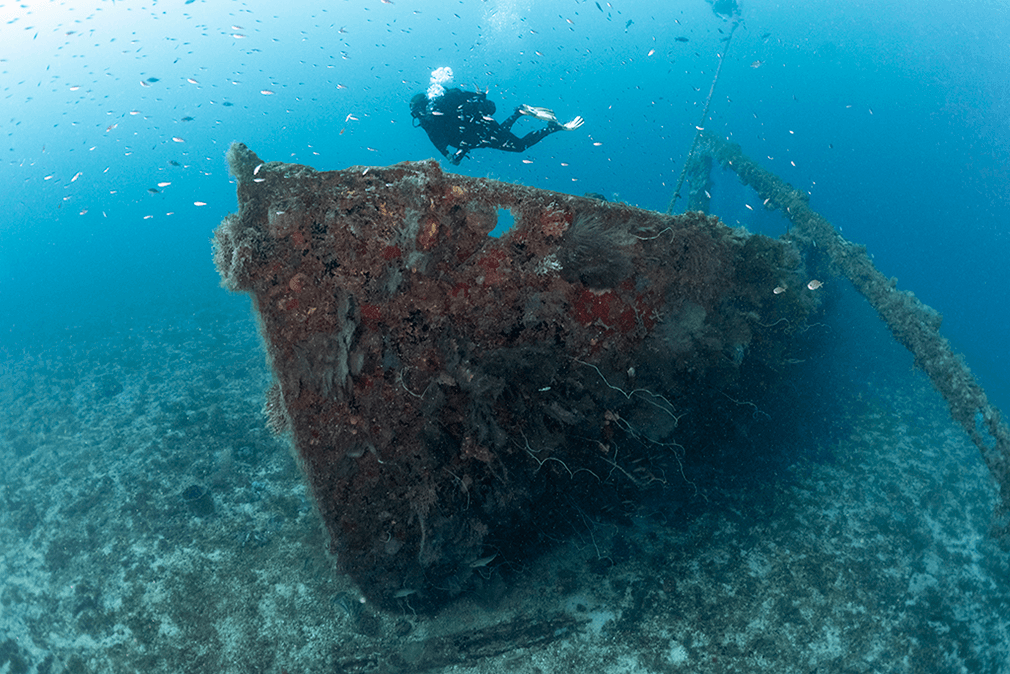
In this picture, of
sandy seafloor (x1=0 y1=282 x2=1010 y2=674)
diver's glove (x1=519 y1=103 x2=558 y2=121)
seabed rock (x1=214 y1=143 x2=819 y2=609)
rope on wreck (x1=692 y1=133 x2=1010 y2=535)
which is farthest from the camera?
diver's glove (x1=519 y1=103 x2=558 y2=121)

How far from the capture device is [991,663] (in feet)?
16.7

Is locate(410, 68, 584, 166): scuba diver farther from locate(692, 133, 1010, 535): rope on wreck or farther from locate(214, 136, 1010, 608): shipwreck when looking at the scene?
locate(214, 136, 1010, 608): shipwreck

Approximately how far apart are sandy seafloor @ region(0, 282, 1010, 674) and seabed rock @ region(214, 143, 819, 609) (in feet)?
4.07

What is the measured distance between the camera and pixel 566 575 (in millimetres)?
4781

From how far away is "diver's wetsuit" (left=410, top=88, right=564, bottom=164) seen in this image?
325 inches

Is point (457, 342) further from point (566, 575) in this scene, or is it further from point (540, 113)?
point (540, 113)

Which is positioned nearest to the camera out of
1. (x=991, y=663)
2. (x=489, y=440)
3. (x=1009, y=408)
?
(x=489, y=440)

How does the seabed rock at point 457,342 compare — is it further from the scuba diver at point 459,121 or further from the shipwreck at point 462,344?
the scuba diver at point 459,121

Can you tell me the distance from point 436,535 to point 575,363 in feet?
6.14

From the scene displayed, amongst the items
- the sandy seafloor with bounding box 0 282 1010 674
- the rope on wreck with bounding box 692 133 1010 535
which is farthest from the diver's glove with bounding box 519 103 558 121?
the sandy seafloor with bounding box 0 282 1010 674

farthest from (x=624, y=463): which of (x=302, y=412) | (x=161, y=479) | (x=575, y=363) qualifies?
(x=161, y=479)

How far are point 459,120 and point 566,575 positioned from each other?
801 centimetres

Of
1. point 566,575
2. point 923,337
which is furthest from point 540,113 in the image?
point 566,575

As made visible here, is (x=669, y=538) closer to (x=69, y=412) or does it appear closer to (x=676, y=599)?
(x=676, y=599)
